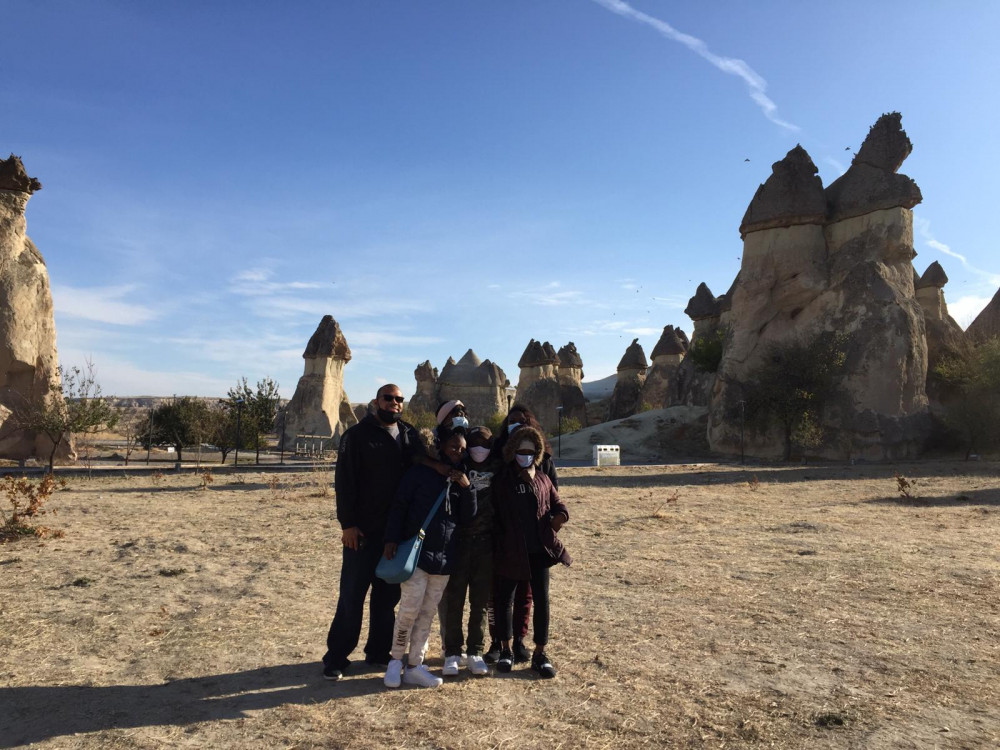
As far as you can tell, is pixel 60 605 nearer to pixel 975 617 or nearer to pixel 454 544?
pixel 454 544

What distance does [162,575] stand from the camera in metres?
6.04

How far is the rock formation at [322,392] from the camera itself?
33.0 metres

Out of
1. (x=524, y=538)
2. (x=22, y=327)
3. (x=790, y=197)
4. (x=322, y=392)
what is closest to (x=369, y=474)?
(x=524, y=538)

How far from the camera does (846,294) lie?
24.5 m

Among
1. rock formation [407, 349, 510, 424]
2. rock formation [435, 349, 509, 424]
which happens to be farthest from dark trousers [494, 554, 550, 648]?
rock formation [435, 349, 509, 424]

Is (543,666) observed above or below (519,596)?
below

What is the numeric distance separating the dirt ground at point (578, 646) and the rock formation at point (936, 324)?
20.7 metres

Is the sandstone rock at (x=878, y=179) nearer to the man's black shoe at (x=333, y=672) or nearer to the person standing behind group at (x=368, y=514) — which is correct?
the person standing behind group at (x=368, y=514)

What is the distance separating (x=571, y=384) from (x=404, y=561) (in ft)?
150

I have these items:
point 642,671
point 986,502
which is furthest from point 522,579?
point 986,502

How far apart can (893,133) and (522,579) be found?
2785 centimetres

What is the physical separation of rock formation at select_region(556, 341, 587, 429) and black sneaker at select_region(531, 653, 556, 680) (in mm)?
39490

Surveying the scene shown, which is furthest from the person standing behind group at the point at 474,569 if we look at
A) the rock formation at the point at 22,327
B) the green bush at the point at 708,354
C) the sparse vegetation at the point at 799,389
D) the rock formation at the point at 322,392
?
the green bush at the point at 708,354

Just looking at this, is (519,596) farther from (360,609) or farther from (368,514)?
(368,514)
